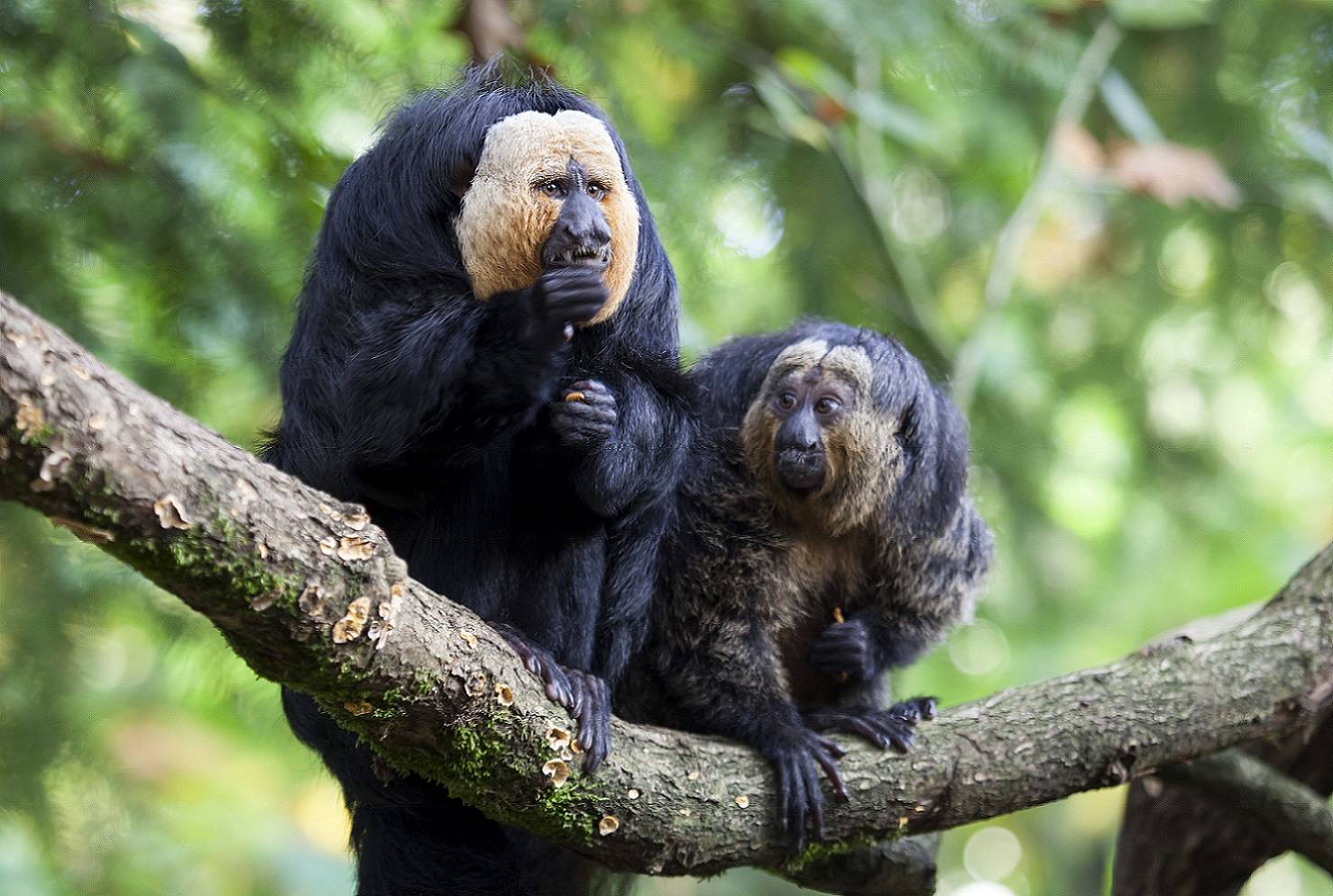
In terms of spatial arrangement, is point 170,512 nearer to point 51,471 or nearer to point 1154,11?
point 51,471

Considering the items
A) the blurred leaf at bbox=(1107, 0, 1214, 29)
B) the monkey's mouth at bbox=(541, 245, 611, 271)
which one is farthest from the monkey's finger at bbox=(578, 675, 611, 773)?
the blurred leaf at bbox=(1107, 0, 1214, 29)

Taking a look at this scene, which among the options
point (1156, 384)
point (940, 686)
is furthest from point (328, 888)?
point (1156, 384)

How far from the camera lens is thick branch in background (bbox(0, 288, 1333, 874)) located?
210 centimetres

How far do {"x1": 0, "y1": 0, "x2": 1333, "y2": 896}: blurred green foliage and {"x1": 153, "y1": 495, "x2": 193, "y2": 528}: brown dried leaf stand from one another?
2415mm

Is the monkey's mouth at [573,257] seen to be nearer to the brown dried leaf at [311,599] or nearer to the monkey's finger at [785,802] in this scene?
the brown dried leaf at [311,599]

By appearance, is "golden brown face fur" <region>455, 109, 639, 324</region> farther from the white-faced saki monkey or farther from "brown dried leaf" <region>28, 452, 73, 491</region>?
"brown dried leaf" <region>28, 452, 73, 491</region>

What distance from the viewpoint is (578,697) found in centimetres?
333

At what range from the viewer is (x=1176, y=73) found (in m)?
7.48

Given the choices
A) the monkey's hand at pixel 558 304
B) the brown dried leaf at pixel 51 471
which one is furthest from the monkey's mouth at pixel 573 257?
the brown dried leaf at pixel 51 471

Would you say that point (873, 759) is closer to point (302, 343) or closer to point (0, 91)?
point (302, 343)

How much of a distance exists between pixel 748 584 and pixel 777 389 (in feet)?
2.27

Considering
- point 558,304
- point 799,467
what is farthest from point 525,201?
point 799,467

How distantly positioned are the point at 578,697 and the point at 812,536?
1.49 metres

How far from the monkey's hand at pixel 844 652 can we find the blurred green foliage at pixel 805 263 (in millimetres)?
1408
